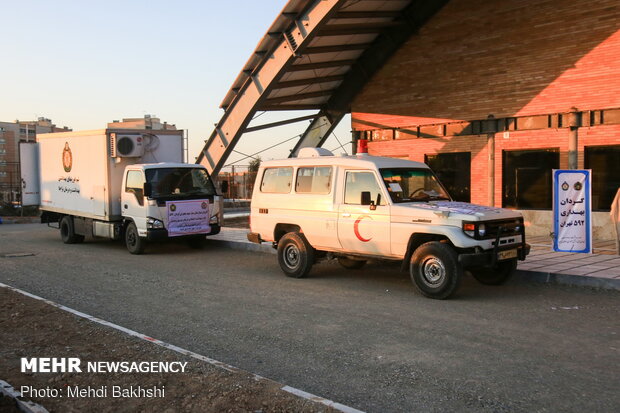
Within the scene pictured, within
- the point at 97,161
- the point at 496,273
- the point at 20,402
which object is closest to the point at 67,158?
the point at 97,161

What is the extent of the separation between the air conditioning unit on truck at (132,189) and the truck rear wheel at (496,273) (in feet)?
24.4

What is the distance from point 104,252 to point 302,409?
11655 millimetres

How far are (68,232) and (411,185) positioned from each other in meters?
11.3

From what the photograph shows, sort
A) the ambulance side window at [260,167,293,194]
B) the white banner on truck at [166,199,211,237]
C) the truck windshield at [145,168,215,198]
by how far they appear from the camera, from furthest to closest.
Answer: the truck windshield at [145,168,215,198], the white banner on truck at [166,199,211,237], the ambulance side window at [260,167,293,194]

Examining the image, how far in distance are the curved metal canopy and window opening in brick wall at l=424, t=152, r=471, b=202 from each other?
422cm

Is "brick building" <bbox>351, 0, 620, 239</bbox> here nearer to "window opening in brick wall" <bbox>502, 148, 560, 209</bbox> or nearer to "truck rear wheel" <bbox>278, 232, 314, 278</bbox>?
"window opening in brick wall" <bbox>502, 148, 560, 209</bbox>

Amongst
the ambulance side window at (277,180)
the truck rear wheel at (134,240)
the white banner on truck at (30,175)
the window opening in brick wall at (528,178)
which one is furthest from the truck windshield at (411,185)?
the white banner on truck at (30,175)

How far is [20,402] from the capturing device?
4.41m

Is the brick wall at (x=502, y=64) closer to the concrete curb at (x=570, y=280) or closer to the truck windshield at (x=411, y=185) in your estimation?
the concrete curb at (x=570, y=280)

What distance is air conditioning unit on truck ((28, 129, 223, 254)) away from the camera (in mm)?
14266

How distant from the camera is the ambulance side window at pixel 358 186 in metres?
9.80

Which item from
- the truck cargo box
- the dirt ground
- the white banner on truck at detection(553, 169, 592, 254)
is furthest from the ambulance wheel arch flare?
the truck cargo box

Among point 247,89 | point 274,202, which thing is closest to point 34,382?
point 274,202

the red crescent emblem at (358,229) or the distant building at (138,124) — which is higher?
the distant building at (138,124)
